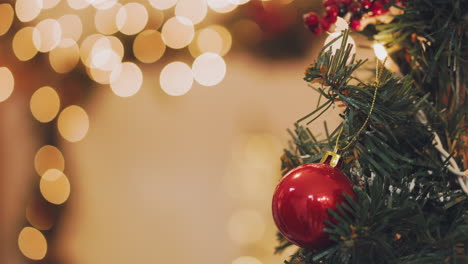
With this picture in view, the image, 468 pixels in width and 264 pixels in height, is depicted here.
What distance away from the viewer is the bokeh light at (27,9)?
1047mm

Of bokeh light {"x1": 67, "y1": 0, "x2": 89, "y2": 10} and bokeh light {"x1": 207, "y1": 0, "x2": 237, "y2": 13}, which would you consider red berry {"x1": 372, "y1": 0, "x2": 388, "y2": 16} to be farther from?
bokeh light {"x1": 67, "y1": 0, "x2": 89, "y2": 10}

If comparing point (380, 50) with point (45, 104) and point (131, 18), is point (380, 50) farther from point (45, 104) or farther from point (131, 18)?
point (45, 104)

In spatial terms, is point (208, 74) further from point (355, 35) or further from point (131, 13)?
point (355, 35)

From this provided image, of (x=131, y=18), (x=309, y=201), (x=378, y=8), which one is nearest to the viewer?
(x=309, y=201)

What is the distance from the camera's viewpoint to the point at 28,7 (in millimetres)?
1060

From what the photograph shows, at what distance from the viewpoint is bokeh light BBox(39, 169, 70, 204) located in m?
1.07

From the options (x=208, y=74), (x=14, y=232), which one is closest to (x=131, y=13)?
(x=208, y=74)

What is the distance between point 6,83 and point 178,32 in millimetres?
413

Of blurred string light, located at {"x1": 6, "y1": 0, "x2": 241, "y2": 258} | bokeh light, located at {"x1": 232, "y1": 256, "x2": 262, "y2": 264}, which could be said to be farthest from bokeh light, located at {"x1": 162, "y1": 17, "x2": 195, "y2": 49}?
bokeh light, located at {"x1": 232, "y1": 256, "x2": 262, "y2": 264}

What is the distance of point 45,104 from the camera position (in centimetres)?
107

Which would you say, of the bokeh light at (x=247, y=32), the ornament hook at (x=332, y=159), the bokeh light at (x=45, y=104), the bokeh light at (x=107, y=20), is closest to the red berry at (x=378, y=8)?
the ornament hook at (x=332, y=159)

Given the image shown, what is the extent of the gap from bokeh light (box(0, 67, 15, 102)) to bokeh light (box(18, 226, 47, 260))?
0.31 metres

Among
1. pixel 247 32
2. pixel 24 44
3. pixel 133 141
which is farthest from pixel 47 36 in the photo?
pixel 247 32

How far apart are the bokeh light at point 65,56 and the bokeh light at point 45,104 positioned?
0.06 meters
